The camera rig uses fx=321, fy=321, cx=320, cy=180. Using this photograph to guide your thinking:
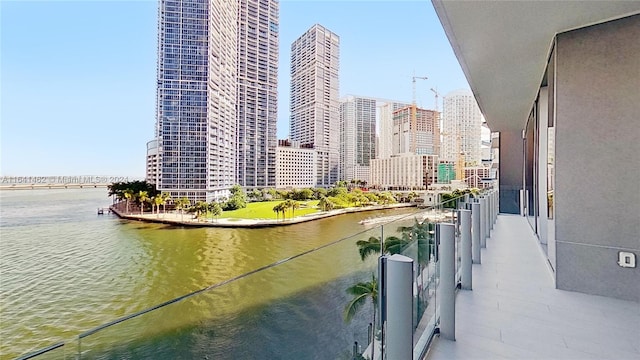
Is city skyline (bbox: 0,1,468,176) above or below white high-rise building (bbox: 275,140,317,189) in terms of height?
above

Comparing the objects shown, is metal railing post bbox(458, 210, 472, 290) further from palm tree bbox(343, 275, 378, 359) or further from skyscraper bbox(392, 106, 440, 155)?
skyscraper bbox(392, 106, 440, 155)

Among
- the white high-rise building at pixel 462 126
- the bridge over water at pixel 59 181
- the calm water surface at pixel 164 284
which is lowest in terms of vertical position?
the calm water surface at pixel 164 284

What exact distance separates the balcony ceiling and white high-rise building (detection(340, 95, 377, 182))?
6951 cm

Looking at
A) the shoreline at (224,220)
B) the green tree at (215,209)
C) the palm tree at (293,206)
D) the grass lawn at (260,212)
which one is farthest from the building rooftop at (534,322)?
the green tree at (215,209)

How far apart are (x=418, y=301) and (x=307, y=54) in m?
79.3

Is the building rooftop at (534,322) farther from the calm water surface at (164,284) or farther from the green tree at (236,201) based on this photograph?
the green tree at (236,201)

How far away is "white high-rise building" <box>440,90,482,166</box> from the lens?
185 feet

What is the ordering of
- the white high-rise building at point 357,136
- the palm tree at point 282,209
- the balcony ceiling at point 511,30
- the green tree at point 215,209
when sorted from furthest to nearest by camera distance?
the white high-rise building at point 357,136, the palm tree at point 282,209, the green tree at point 215,209, the balcony ceiling at point 511,30

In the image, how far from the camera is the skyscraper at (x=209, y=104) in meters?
44.6

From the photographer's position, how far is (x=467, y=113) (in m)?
58.7

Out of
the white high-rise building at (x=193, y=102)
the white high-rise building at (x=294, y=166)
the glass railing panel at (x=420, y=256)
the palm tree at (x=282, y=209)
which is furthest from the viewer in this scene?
the white high-rise building at (x=294, y=166)

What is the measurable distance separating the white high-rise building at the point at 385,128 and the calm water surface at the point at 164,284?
101 feet

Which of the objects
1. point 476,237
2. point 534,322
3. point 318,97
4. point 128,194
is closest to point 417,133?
point 318,97

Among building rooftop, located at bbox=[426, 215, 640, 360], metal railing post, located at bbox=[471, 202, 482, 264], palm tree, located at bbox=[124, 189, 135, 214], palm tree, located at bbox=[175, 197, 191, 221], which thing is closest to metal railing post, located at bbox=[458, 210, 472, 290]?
building rooftop, located at bbox=[426, 215, 640, 360]
